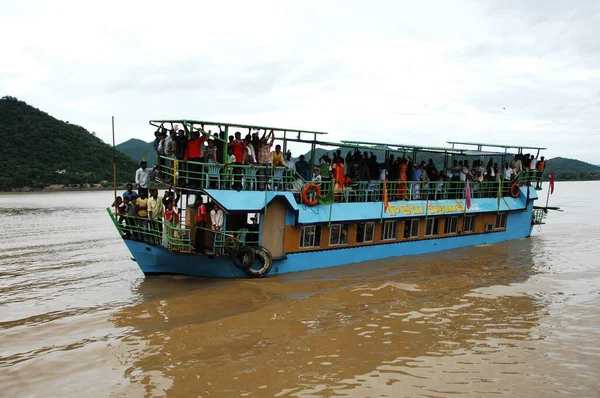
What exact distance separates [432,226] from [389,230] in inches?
91.2

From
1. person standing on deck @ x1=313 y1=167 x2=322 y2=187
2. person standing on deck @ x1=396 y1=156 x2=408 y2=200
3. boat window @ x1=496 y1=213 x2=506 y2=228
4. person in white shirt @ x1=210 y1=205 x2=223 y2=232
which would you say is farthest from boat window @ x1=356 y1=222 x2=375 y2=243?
boat window @ x1=496 y1=213 x2=506 y2=228

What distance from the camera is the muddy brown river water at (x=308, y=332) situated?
281 inches

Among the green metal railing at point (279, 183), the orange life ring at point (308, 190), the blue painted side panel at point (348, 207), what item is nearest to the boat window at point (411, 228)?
the blue painted side panel at point (348, 207)

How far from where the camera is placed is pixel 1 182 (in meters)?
49.6

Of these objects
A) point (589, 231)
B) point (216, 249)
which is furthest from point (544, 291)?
point (589, 231)

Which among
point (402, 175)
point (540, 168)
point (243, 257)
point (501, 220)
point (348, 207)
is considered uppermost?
point (540, 168)

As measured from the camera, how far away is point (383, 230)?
51.4ft

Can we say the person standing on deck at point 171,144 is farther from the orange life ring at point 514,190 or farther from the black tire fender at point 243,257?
the orange life ring at point 514,190

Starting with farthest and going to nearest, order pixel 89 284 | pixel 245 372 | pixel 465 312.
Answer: pixel 89 284
pixel 465 312
pixel 245 372

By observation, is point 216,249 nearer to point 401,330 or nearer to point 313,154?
point 313,154

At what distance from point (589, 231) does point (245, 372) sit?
25321 millimetres

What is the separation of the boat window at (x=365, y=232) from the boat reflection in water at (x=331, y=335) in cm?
151

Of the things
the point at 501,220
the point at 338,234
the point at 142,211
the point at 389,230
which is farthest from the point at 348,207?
the point at 501,220

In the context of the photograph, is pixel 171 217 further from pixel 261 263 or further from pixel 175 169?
pixel 261 263
